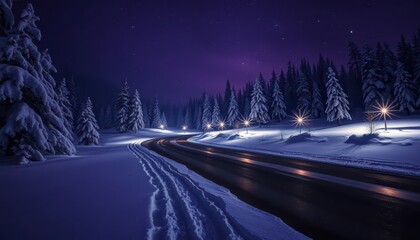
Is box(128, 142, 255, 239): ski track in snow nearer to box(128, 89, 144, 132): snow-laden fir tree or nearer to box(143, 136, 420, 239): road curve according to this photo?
box(143, 136, 420, 239): road curve

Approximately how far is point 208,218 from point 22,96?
1502 centimetres

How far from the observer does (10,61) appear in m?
12.4

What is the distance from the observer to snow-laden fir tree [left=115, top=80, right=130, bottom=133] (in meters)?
55.7

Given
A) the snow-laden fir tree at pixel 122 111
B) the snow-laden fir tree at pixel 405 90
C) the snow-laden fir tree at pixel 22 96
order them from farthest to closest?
1. the snow-laden fir tree at pixel 122 111
2. the snow-laden fir tree at pixel 405 90
3. the snow-laden fir tree at pixel 22 96

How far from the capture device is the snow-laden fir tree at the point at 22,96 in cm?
1118

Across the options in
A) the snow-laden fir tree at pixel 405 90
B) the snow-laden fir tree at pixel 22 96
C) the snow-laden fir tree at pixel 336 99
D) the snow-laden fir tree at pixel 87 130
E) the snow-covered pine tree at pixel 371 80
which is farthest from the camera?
the snow-covered pine tree at pixel 371 80

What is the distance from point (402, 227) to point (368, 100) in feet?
154

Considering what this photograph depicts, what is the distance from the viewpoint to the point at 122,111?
5597 centimetres

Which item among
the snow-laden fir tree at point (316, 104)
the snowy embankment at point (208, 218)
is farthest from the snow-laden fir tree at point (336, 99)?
the snowy embankment at point (208, 218)

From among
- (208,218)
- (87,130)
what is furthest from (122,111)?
(208,218)

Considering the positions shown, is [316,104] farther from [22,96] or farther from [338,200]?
[22,96]

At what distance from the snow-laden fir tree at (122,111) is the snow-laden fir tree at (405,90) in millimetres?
65039

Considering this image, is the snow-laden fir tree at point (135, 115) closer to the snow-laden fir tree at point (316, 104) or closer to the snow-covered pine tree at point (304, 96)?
the snow-covered pine tree at point (304, 96)

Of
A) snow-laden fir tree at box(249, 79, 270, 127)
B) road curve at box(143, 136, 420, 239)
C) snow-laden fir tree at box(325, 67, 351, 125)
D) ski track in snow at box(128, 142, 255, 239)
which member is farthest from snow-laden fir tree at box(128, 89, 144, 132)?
ski track in snow at box(128, 142, 255, 239)
